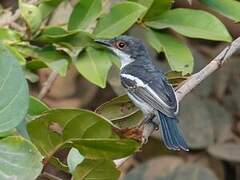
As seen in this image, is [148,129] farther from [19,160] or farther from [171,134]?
[19,160]

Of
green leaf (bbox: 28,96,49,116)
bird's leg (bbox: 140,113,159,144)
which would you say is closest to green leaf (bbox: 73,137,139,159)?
bird's leg (bbox: 140,113,159,144)

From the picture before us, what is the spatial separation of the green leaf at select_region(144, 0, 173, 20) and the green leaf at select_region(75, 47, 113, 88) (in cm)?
24

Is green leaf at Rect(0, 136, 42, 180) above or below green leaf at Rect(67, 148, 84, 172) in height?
above

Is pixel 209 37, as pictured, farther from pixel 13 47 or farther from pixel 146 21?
pixel 13 47

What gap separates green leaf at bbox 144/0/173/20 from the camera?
3090 millimetres

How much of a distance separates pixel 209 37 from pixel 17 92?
1.13m

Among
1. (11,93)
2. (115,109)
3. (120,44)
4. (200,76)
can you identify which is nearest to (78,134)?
(11,93)

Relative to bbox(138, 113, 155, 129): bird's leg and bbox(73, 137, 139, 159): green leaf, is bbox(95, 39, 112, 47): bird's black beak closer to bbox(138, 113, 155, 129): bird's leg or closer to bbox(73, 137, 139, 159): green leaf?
bbox(138, 113, 155, 129): bird's leg

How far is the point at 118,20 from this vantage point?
121 inches

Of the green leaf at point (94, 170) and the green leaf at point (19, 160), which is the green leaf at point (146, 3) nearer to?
the green leaf at point (94, 170)

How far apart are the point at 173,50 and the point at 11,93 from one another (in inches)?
45.5

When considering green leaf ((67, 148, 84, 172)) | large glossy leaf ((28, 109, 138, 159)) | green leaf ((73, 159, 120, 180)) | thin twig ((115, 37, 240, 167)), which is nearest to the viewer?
large glossy leaf ((28, 109, 138, 159))

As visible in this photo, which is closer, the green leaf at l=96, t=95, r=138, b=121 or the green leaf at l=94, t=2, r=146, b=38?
the green leaf at l=96, t=95, r=138, b=121

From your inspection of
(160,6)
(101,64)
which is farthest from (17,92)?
(160,6)
